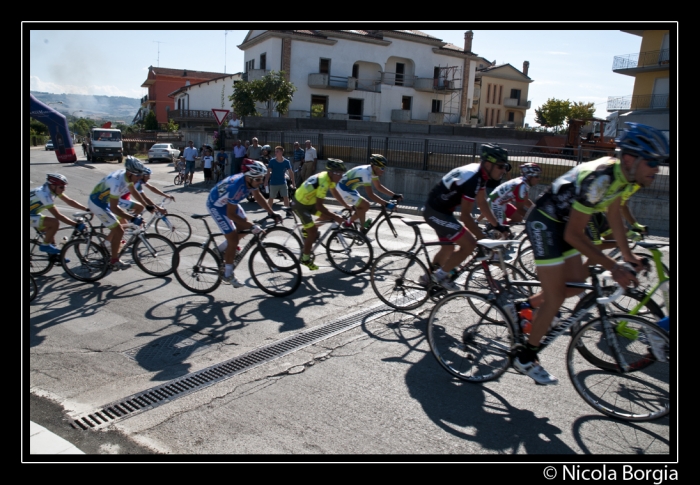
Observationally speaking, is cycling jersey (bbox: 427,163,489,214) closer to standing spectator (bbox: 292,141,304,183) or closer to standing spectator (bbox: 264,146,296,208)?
standing spectator (bbox: 264,146,296,208)

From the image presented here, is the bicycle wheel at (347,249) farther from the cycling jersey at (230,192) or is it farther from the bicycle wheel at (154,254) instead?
the bicycle wheel at (154,254)

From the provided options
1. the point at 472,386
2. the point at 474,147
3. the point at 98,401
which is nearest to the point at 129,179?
the point at 98,401

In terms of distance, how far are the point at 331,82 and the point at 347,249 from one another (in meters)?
36.1

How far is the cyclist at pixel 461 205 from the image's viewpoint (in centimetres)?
594

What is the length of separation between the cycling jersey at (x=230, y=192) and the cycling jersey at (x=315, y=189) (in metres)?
1.24

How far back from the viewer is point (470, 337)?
484 cm

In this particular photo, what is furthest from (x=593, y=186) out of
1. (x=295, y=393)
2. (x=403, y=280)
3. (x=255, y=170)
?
(x=255, y=170)

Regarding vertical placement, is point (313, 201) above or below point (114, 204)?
above

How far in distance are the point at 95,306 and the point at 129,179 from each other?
7.15ft

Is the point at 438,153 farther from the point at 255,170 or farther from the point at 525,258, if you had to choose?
the point at 255,170
